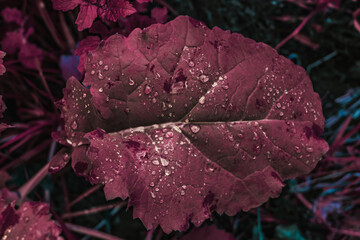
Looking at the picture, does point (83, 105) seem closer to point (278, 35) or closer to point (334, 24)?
point (278, 35)

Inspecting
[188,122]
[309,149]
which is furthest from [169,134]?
[309,149]

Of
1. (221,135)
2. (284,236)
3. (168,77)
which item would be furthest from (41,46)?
(284,236)

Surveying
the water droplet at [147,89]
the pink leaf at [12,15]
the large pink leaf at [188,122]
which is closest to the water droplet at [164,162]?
the large pink leaf at [188,122]

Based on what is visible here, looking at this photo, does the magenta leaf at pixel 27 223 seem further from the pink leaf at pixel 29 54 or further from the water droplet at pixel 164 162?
the pink leaf at pixel 29 54

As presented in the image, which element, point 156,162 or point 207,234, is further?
point 207,234

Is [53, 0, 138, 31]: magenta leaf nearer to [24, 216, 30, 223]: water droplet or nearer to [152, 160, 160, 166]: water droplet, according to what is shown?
[152, 160, 160, 166]: water droplet

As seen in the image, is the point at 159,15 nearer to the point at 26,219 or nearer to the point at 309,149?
the point at 309,149

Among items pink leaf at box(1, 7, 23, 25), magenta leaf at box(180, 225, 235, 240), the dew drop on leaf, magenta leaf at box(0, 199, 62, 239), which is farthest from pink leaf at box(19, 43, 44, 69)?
the dew drop on leaf
